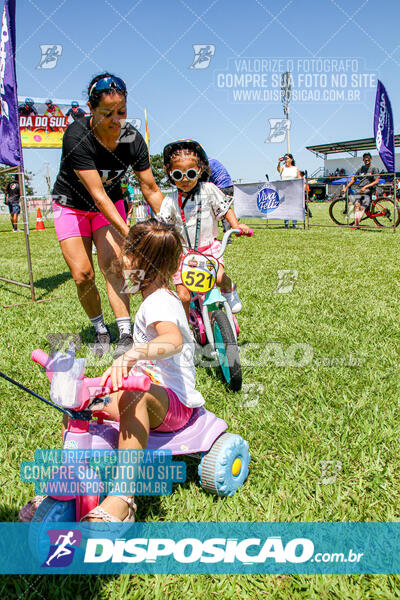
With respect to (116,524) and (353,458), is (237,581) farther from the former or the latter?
(353,458)

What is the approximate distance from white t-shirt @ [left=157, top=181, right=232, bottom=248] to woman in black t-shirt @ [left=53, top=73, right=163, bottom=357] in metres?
0.14

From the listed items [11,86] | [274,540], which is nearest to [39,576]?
[274,540]

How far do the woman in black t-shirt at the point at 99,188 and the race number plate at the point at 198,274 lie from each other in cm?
46

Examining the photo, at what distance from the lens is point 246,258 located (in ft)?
24.1

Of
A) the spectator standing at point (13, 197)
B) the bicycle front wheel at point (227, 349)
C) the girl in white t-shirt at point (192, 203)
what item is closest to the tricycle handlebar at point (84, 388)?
the bicycle front wheel at point (227, 349)

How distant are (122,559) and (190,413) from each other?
57 centimetres

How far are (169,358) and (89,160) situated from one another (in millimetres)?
1658

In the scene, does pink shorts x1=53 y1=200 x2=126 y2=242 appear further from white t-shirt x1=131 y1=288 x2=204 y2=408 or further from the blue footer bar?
the blue footer bar

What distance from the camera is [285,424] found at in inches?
88.9

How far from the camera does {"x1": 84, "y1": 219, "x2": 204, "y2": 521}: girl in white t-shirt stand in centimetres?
158
